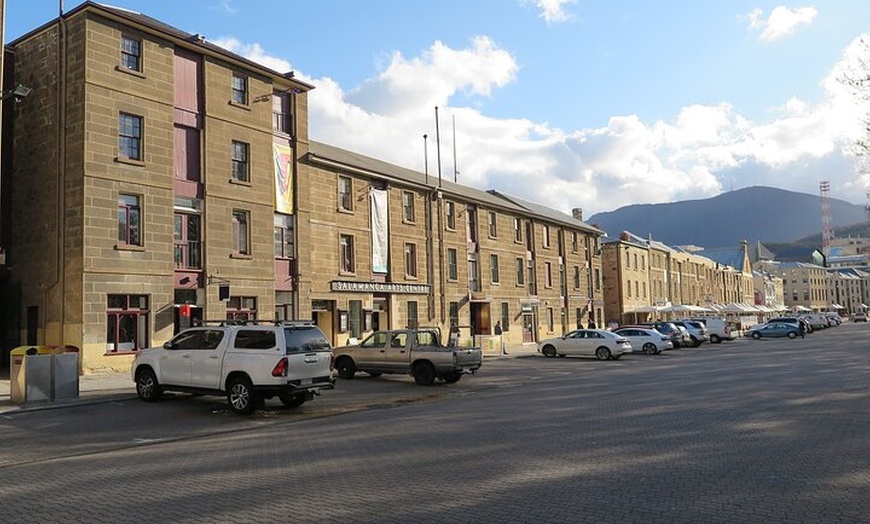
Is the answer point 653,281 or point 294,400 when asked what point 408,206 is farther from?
point 653,281

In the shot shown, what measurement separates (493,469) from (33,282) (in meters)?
22.1

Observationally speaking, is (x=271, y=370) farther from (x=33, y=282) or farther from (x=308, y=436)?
(x=33, y=282)

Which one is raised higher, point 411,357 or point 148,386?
point 411,357

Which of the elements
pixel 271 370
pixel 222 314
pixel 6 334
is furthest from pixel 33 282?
pixel 271 370

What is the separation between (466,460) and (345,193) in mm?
25829

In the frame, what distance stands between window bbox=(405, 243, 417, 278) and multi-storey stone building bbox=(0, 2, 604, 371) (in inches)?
63.0

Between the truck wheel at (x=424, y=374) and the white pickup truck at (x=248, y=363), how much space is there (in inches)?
226

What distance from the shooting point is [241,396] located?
600 inches

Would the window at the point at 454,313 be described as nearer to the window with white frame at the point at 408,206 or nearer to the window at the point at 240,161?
the window with white frame at the point at 408,206

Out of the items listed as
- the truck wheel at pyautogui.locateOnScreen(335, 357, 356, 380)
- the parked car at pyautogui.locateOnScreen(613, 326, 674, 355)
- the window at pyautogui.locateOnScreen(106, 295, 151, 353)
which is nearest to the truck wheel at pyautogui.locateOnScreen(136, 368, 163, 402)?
the truck wheel at pyautogui.locateOnScreen(335, 357, 356, 380)

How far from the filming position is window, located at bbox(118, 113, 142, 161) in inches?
973

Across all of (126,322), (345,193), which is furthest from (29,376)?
(345,193)

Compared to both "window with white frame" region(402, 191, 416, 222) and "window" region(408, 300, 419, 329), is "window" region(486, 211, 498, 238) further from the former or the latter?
"window" region(408, 300, 419, 329)

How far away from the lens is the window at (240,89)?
28.9m
